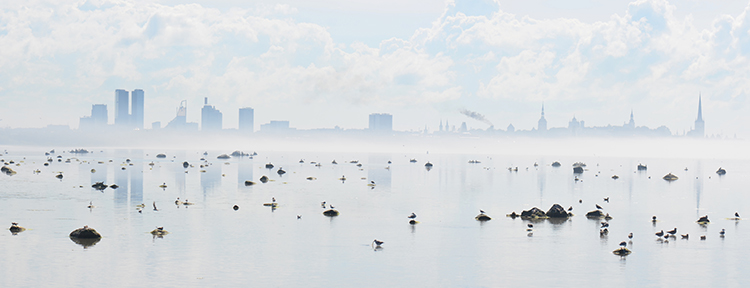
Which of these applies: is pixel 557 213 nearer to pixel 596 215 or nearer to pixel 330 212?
pixel 596 215

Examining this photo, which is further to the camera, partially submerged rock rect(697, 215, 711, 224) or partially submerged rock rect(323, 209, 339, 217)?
partially submerged rock rect(323, 209, 339, 217)

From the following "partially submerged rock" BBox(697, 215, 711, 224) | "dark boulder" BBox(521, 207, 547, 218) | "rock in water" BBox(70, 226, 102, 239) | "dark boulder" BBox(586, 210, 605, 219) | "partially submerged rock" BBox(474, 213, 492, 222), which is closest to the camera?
"rock in water" BBox(70, 226, 102, 239)

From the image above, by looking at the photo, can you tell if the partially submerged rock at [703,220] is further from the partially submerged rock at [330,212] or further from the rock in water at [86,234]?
the rock in water at [86,234]

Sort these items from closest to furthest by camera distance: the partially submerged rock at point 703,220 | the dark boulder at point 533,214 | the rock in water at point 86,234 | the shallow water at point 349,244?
the shallow water at point 349,244 < the rock in water at point 86,234 < the dark boulder at point 533,214 < the partially submerged rock at point 703,220

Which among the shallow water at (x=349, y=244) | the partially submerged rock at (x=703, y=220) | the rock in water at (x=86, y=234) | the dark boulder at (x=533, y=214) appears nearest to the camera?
the shallow water at (x=349, y=244)

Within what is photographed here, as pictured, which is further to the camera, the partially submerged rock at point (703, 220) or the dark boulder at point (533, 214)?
the partially submerged rock at point (703, 220)

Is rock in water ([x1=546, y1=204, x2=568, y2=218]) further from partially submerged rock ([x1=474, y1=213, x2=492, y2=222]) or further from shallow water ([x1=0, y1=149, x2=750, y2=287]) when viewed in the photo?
partially submerged rock ([x1=474, y1=213, x2=492, y2=222])

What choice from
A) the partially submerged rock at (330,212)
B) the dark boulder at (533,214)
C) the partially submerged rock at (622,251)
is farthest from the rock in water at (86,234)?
the dark boulder at (533,214)

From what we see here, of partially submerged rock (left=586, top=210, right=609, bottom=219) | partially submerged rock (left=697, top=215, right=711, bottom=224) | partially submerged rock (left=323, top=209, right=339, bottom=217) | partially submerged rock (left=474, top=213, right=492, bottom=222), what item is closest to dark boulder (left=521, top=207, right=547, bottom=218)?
partially submerged rock (left=474, top=213, right=492, bottom=222)

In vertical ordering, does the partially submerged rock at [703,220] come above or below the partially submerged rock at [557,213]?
below

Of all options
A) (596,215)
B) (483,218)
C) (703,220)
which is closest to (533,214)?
(483,218)

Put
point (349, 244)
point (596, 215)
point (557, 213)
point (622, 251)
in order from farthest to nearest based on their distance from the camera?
1. point (596, 215)
2. point (557, 213)
3. point (349, 244)
4. point (622, 251)

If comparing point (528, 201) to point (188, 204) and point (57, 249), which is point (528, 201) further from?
point (57, 249)

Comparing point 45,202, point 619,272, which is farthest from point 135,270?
point 45,202
